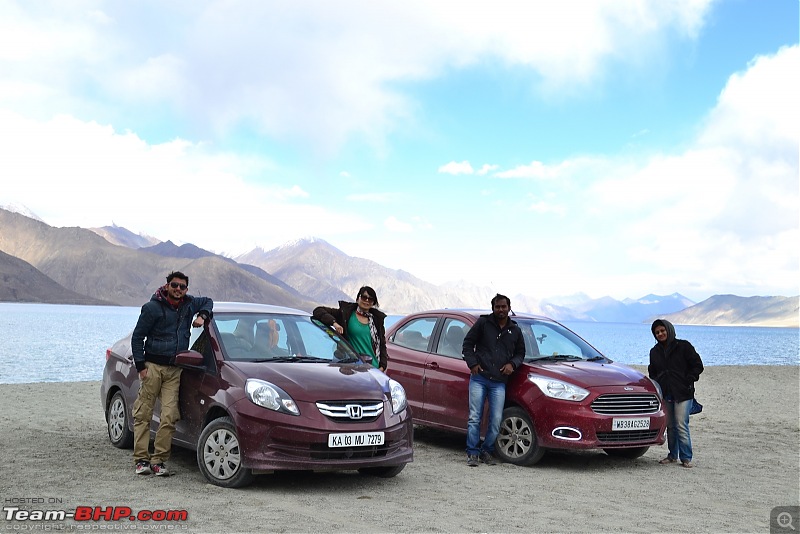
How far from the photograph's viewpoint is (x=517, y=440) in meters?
9.35

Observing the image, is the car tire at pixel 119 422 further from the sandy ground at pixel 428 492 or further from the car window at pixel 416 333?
the car window at pixel 416 333

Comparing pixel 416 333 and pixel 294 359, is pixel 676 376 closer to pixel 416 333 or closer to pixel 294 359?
pixel 416 333

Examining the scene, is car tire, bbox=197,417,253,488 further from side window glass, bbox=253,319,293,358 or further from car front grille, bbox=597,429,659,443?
car front grille, bbox=597,429,659,443

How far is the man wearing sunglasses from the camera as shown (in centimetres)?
772

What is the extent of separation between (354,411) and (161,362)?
200cm

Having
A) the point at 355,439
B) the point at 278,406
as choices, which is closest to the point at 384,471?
the point at 355,439

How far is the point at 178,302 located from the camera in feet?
25.8

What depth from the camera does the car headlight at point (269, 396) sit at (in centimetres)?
716

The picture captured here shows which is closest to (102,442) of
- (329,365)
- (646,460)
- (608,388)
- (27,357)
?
(329,365)

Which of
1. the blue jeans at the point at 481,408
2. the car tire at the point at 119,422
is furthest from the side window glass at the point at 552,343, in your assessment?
the car tire at the point at 119,422

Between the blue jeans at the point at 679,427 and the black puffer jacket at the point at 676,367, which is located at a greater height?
the black puffer jacket at the point at 676,367

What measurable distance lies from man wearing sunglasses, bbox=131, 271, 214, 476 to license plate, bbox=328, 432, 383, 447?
1.77 metres

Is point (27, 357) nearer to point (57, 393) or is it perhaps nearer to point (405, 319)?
point (57, 393)

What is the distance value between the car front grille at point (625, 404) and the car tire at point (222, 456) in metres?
4.04
